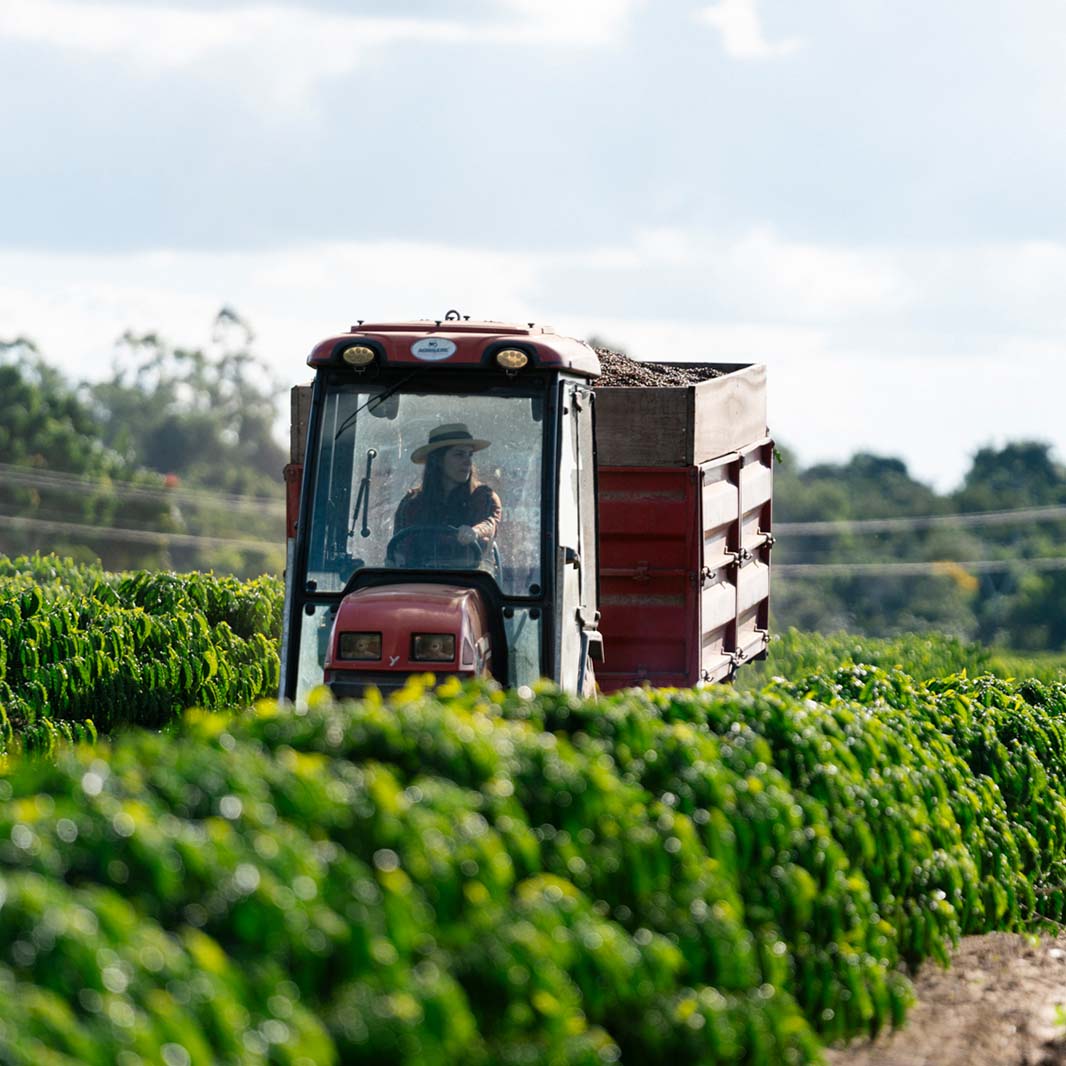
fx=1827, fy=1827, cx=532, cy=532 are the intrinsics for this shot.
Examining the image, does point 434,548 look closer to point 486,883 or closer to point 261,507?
point 486,883

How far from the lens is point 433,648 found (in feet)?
27.4

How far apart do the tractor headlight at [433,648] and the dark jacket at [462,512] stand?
68cm

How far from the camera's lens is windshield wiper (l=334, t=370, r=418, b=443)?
9.08 m

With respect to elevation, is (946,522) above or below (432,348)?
below

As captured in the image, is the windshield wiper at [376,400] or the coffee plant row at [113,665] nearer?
the windshield wiper at [376,400]

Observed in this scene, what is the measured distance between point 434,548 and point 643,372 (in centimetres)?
388

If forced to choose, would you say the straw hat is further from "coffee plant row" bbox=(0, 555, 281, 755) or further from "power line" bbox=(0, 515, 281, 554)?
"power line" bbox=(0, 515, 281, 554)

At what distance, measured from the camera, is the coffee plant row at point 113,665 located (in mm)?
13312

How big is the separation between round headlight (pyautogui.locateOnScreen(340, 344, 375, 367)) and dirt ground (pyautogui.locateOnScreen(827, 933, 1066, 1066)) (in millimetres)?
3881

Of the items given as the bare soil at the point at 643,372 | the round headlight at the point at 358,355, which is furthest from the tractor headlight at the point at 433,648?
the bare soil at the point at 643,372

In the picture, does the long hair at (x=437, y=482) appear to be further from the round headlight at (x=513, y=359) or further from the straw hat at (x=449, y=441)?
the round headlight at (x=513, y=359)

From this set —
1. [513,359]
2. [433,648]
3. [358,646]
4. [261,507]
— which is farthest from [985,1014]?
[261,507]

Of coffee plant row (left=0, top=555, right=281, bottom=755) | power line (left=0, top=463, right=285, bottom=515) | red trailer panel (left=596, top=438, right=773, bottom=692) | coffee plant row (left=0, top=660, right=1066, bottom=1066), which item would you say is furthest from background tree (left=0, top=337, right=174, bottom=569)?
coffee plant row (left=0, top=660, right=1066, bottom=1066)

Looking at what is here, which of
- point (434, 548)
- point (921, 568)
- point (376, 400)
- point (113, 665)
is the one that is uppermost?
point (376, 400)
